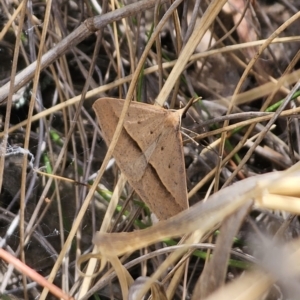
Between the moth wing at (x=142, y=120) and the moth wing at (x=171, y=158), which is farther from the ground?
the moth wing at (x=142, y=120)

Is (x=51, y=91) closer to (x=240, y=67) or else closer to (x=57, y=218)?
(x=57, y=218)

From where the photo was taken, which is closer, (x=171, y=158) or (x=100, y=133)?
(x=171, y=158)

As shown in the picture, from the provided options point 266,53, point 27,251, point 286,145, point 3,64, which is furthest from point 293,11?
point 27,251

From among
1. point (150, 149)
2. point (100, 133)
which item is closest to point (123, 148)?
point (150, 149)

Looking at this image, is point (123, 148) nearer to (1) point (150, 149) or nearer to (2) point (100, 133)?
(1) point (150, 149)

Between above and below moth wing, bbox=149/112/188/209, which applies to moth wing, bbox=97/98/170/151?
above
